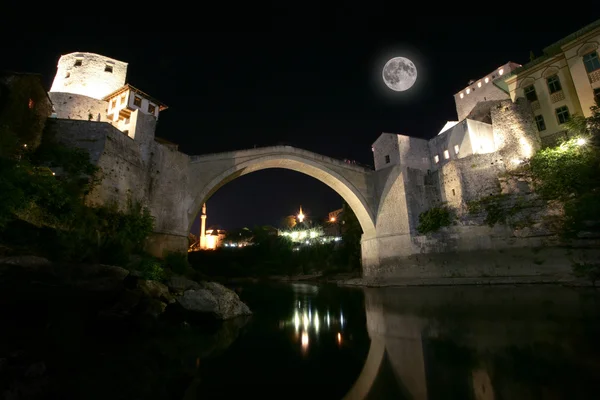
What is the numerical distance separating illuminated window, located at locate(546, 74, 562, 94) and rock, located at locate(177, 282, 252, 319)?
75.0 ft

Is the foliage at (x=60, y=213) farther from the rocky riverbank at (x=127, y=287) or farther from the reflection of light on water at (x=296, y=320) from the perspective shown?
the reflection of light on water at (x=296, y=320)

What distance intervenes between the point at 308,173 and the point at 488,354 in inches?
771

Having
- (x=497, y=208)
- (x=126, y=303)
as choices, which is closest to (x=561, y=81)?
(x=497, y=208)

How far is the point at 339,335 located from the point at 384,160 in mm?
18992

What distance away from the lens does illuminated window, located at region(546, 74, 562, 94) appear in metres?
18.0

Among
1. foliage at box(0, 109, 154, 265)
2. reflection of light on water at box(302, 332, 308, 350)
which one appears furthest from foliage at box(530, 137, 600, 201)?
foliage at box(0, 109, 154, 265)

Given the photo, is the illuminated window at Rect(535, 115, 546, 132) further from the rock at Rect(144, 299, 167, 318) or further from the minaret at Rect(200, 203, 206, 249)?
the minaret at Rect(200, 203, 206, 249)

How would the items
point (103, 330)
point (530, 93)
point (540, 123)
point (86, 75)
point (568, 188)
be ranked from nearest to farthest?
point (103, 330), point (568, 188), point (540, 123), point (530, 93), point (86, 75)

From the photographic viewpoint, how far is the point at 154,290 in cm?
831

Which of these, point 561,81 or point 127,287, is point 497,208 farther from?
point 127,287

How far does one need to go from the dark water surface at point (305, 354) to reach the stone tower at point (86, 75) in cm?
1810

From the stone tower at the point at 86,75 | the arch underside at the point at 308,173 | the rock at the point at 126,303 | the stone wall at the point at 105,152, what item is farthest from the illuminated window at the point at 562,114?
A: the stone tower at the point at 86,75

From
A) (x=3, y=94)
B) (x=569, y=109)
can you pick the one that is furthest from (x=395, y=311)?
(x=569, y=109)

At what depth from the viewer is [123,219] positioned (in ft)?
39.7
